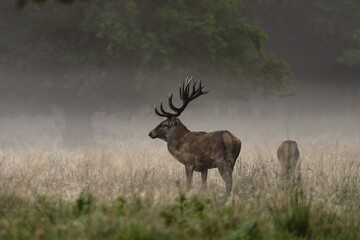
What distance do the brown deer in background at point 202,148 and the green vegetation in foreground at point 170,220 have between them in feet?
6.65

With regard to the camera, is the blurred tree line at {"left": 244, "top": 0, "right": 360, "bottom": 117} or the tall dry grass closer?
the tall dry grass

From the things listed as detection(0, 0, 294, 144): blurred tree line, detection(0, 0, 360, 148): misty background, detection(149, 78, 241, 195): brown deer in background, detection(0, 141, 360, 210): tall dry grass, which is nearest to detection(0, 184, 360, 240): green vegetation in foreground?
detection(0, 141, 360, 210): tall dry grass

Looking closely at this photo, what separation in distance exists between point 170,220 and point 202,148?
11.2 feet

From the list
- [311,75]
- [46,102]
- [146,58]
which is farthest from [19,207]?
[311,75]

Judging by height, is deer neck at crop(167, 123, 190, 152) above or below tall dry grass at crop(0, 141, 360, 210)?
above

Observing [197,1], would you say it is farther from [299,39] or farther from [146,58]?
[299,39]

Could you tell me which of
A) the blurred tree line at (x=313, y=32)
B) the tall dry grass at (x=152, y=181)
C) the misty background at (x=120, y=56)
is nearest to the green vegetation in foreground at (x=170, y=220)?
the tall dry grass at (x=152, y=181)

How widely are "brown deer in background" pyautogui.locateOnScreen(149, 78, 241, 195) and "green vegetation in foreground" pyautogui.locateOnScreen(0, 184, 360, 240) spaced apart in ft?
6.65

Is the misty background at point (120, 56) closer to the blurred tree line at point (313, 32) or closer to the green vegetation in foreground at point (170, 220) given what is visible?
the blurred tree line at point (313, 32)

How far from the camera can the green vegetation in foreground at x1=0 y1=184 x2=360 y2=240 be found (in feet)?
13.0

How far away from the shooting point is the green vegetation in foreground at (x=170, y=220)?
3971mm

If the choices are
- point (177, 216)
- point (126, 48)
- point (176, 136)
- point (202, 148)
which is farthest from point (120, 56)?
point (177, 216)

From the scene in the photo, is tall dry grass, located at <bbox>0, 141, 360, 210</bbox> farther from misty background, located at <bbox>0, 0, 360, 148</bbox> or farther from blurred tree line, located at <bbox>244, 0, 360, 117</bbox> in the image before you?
blurred tree line, located at <bbox>244, 0, 360, 117</bbox>

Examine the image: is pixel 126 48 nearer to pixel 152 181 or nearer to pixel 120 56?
pixel 120 56
